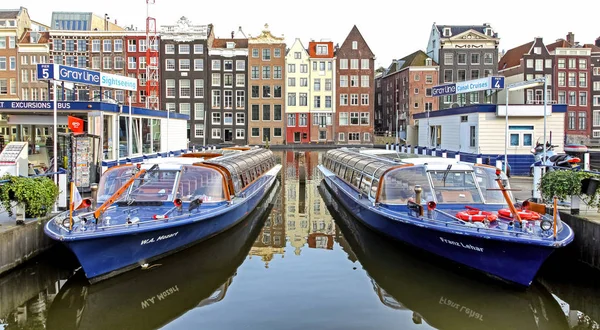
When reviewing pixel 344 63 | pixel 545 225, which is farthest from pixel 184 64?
pixel 545 225

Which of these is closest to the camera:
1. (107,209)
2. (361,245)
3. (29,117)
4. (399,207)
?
(107,209)

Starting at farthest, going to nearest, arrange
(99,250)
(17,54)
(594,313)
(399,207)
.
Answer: (17,54)
(399,207)
(99,250)
(594,313)

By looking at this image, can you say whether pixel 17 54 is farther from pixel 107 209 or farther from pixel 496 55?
pixel 107 209

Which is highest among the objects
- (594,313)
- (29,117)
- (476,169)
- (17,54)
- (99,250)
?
(17,54)

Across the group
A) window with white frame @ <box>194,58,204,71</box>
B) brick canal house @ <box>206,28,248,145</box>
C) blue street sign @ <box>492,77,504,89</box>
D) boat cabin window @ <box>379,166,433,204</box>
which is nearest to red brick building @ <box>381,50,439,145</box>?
brick canal house @ <box>206,28,248,145</box>

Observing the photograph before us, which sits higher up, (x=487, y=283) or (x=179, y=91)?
(x=179, y=91)

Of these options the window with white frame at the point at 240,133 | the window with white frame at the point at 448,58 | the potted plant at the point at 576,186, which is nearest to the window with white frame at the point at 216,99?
the window with white frame at the point at 240,133

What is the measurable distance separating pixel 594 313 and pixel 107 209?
1213cm

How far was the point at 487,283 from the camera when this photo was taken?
43.3 ft

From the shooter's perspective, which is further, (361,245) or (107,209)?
(361,245)

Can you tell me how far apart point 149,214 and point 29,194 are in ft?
10.1

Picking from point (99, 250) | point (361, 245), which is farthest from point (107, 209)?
point (361, 245)

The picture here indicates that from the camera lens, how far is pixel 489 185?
1672cm

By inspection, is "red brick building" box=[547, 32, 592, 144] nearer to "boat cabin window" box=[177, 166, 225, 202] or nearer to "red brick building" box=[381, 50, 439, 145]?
"red brick building" box=[381, 50, 439, 145]
